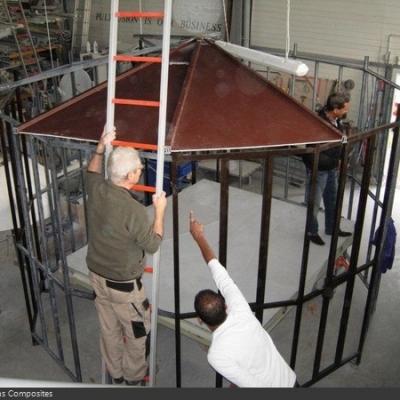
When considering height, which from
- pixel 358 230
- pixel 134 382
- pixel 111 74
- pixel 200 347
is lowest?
pixel 200 347

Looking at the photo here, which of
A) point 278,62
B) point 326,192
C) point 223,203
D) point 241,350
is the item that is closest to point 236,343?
point 241,350

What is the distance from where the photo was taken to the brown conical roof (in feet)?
11.2

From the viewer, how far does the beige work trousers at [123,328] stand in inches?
149

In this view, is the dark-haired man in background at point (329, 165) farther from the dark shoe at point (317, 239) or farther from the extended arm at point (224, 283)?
the extended arm at point (224, 283)

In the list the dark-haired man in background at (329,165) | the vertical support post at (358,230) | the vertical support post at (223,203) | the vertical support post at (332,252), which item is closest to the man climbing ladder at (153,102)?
the vertical support post at (223,203)

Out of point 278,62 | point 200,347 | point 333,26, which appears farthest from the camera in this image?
point 333,26

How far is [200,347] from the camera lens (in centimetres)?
540

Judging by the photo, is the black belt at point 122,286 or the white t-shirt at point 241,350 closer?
the white t-shirt at point 241,350

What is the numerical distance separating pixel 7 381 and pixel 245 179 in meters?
8.52

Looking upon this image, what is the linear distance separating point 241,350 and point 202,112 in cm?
Result: 161

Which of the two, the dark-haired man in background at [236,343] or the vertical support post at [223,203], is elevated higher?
the vertical support post at [223,203]

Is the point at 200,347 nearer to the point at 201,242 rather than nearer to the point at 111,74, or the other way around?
the point at 201,242

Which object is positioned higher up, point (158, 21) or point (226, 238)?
point (158, 21)

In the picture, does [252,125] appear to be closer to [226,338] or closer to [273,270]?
[226,338]
